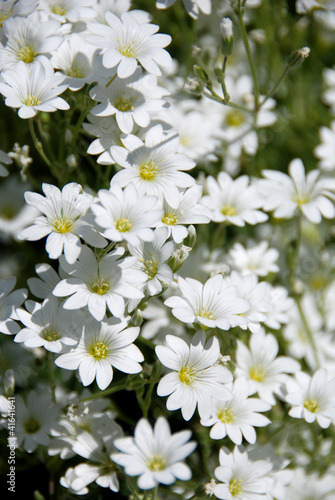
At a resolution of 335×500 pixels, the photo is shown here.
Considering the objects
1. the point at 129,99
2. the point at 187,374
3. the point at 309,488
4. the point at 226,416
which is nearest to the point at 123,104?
the point at 129,99

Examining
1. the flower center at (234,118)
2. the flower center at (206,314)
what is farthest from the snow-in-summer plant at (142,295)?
the flower center at (234,118)

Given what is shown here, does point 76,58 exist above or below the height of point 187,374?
above

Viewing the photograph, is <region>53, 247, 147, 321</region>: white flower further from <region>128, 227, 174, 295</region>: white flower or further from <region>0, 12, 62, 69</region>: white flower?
<region>0, 12, 62, 69</region>: white flower

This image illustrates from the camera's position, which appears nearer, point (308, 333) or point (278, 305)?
point (278, 305)

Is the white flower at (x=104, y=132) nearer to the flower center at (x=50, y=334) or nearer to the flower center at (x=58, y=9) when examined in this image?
the flower center at (x=58, y=9)

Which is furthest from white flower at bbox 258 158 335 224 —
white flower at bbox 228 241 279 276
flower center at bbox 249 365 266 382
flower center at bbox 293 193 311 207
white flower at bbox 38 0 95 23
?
white flower at bbox 38 0 95 23

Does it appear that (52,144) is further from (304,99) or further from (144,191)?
(304,99)

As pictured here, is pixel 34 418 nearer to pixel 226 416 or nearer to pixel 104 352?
pixel 104 352
